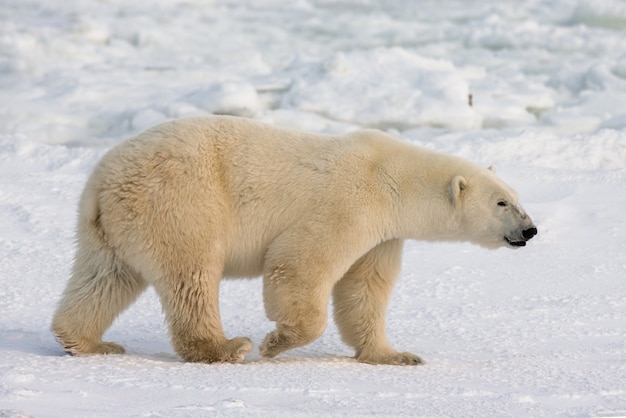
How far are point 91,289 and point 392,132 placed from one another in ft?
22.5

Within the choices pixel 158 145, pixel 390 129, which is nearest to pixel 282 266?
pixel 158 145

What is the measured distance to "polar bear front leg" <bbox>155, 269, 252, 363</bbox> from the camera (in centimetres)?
425

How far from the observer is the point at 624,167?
27.8ft

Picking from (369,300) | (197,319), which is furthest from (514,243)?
(197,319)

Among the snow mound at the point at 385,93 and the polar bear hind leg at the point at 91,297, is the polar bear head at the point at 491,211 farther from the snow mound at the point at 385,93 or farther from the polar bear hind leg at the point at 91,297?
the snow mound at the point at 385,93

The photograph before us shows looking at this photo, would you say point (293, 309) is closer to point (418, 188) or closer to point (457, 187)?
point (418, 188)

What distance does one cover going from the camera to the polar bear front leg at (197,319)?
4.25 metres

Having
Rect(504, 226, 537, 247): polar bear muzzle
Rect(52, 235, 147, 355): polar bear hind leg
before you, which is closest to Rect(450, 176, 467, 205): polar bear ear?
Rect(504, 226, 537, 247): polar bear muzzle

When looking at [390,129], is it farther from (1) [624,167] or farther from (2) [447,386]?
(2) [447,386]

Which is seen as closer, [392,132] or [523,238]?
[523,238]

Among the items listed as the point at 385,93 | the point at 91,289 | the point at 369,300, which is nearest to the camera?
the point at 91,289

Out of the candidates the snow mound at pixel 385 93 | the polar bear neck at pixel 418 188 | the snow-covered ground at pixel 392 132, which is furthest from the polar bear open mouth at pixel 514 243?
the snow mound at pixel 385 93

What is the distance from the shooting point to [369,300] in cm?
468

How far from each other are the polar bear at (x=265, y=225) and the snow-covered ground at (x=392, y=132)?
21 cm
